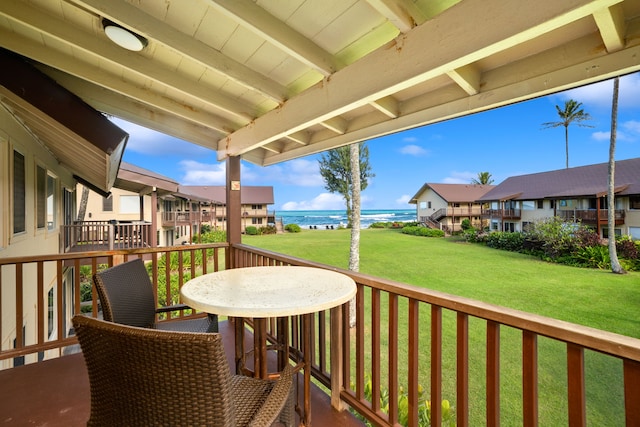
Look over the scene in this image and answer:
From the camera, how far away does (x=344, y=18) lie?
167 centimetres

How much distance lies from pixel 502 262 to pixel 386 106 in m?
18.3

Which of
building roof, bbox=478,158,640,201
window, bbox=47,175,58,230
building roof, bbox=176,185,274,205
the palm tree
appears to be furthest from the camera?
building roof, bbox=176,185,274,205

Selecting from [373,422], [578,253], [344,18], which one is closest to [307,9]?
[344,18]

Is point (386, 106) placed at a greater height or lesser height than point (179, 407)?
greater

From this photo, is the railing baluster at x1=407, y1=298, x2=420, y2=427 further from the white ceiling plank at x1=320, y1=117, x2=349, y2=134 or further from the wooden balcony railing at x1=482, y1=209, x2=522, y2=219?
the wooden balcony railing at x1=482, y1=209, x2=522, y2=219

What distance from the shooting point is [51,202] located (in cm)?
612

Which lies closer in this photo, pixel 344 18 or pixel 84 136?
pixel 344 18

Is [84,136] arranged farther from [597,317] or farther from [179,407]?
[597,317]

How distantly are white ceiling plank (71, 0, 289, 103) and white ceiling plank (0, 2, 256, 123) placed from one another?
0.58 meters

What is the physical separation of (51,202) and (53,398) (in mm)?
5674

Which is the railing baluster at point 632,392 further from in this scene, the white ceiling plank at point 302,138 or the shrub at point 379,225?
the shrub at point 379,225

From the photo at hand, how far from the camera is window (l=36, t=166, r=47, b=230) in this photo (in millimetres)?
4789

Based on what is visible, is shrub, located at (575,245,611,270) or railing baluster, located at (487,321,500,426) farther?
shrub, located at (575,245,611,270)

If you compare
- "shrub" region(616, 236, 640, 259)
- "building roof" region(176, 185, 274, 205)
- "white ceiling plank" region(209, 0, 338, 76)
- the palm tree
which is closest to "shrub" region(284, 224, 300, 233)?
"building roof" region(176, 185, 274, 205)
